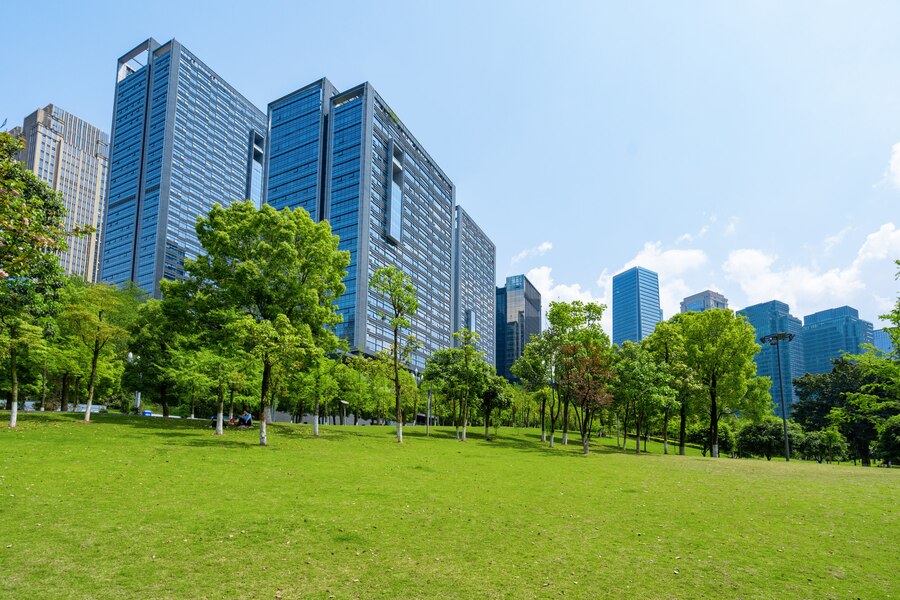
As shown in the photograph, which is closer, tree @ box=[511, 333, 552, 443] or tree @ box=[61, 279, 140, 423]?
tree @ box=[61, 279, 140, 423]

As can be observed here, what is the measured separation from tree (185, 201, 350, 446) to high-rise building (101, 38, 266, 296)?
444ft

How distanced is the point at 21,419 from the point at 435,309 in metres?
142

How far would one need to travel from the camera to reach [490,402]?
53500 millimetres

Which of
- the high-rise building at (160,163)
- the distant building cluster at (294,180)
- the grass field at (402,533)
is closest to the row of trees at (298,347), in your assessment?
the grass field at (402,533)

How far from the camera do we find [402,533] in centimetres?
1147

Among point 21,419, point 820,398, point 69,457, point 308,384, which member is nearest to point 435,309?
point 820,398

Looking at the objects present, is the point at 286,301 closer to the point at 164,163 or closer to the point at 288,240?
the point at 288,240

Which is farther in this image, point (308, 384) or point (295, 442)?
point (308, 384)

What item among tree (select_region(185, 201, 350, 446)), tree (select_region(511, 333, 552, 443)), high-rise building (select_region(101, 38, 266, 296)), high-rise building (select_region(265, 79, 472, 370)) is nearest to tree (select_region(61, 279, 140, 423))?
tree (select_region(185, 201, 350, 446))

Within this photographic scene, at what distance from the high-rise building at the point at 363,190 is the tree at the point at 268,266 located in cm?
8454

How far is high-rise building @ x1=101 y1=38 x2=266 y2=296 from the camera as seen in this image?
160 meters

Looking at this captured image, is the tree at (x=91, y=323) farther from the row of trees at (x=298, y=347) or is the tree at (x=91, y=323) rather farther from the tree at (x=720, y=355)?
the tree at (x=720, y=355)

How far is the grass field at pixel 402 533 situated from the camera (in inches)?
336

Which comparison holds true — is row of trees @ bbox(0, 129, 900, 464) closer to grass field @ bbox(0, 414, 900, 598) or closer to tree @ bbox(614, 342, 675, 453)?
tree @ bbox(614, 342, 675, 453)
